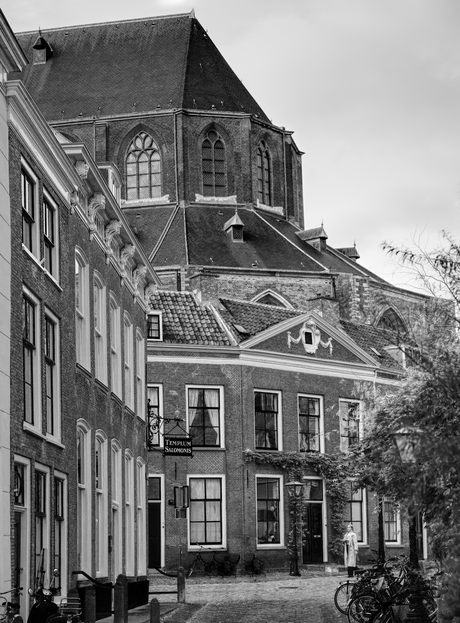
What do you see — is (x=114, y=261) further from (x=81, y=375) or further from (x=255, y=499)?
(x=255, y=499)

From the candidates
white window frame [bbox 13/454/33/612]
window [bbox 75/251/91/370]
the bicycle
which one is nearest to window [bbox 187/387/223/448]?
the bicycle

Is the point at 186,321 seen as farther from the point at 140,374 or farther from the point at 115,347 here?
the point at 115,347

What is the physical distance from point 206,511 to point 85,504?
677 inches

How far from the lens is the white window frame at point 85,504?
1920cm

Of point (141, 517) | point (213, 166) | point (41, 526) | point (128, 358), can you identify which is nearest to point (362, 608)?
point (41, 526)

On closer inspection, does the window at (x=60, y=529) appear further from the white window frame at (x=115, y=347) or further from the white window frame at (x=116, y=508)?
the white window frame at (x=115, y=347)

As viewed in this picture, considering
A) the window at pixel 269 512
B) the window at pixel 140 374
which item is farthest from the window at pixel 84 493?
the window at pixel 269 512

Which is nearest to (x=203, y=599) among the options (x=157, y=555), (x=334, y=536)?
(x=157, y=555)

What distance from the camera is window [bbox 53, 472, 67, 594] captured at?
17.0 m

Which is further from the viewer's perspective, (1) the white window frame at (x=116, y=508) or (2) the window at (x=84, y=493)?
(1) the white window frame at (x=116, y=508)

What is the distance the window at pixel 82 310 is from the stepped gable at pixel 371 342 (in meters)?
22.8

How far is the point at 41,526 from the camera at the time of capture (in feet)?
53.0

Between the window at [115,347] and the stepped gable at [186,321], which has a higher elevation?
the stepped gable at [186,321]

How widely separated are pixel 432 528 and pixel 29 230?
6.55 metres
